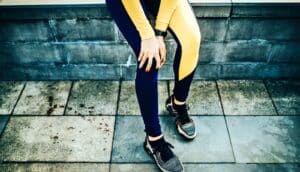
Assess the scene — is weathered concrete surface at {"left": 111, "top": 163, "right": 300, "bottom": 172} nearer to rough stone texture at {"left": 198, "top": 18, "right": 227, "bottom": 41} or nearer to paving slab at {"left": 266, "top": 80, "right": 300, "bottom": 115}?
paving slab at {"left": 266, "top": 80, "right": 300, "bottom": 115}

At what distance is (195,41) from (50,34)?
1.39m

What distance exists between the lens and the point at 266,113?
2.80m

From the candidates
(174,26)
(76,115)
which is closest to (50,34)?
(76,115)

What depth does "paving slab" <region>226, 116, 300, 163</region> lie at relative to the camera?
2434 mm

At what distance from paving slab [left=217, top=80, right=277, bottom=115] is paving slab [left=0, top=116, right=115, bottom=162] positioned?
1084mm

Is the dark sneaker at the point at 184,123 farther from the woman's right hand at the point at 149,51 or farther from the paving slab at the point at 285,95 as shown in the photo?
the paving slab at the point at 285,95

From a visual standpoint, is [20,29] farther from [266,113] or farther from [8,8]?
[266,113]

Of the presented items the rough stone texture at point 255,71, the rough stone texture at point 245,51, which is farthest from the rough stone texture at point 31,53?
the rough stone texture at point 245,51

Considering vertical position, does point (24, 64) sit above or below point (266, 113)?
above

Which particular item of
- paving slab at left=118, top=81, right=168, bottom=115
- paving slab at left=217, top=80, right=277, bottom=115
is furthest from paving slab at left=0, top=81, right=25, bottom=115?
paving slab at left=217, top=80, right=277, bottom=115

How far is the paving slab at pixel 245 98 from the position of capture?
2.82m

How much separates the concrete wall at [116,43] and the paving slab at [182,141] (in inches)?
22.7

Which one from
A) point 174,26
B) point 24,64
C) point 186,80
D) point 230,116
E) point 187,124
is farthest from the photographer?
point 24,64

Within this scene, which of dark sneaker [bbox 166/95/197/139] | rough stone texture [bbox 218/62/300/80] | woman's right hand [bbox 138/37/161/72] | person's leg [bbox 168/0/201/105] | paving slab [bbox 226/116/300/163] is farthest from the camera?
rough stone texture [bbox 218/62/300/80]
